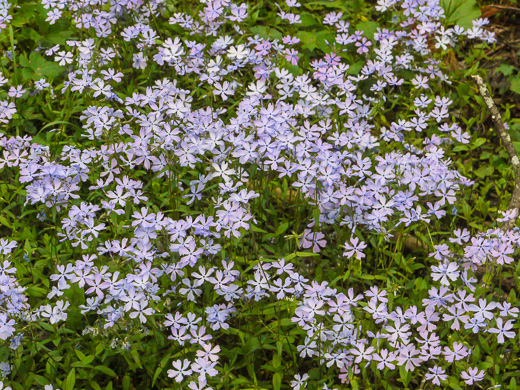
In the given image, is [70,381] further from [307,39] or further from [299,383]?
[307,39]

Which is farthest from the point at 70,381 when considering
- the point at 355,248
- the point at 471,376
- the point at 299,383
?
the point at 471,376

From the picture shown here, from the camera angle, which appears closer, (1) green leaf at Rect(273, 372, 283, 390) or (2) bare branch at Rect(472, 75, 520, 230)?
(1) green leaf at Rect(273, 372, 283, 390)

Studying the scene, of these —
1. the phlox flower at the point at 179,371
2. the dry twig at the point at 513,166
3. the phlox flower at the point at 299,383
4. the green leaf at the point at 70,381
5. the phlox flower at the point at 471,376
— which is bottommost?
the green leaf at the point at 70,381

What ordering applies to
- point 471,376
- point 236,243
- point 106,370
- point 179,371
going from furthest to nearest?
point 236,243 → point 106,370 → point 471,376 → point 179,371

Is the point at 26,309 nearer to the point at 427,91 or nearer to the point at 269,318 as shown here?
the point at 269,318

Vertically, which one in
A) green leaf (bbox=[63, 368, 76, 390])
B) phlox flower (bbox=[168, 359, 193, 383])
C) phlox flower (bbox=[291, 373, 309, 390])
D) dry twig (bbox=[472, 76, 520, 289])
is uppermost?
dry twig (bbox=[472, 76, 520, 289])

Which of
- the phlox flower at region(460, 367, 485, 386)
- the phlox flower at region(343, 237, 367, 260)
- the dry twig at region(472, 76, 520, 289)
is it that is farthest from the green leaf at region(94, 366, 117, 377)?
the dry twig at region(472, 76, 520, 289)

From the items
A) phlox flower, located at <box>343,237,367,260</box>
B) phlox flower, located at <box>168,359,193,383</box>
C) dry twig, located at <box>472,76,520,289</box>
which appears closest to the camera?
phlox flower, located at <box>168,359,193,383</box>

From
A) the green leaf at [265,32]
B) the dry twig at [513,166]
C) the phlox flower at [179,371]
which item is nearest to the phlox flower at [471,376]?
the dry twig at [513,166]

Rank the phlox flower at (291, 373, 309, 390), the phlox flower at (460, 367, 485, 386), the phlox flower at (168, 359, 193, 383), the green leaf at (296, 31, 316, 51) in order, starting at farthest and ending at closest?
the green leaf at (296, 31, 316, 51) → the phlox flower at (291, 373, 309, 390) → the phlox flower at (460, 367, 485, 386) → the phlox flower at (168, 359, 193, 383)

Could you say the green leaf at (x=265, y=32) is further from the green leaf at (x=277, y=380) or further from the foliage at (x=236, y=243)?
the green leaf at (x=277, y=380)

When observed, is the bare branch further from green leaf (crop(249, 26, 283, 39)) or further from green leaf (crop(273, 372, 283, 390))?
green leaf (crop(273, 372, 283, 390))
